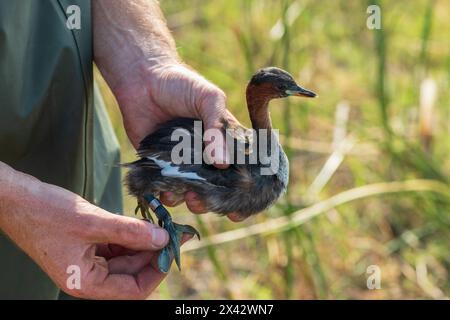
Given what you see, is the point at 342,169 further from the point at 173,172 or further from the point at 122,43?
the point at 173,172

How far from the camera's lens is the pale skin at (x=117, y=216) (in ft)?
4.91

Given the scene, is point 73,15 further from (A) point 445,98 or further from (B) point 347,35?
(B) point 347,35

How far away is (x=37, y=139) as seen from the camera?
1732mm

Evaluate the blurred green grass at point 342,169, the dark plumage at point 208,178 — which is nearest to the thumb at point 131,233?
the dark plumage at point 208,178

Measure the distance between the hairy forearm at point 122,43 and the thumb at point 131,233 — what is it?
1.43ft

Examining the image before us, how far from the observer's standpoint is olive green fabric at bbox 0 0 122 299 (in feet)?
5.26

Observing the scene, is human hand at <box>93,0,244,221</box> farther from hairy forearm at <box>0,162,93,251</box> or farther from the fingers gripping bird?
hairy forearm at <box>0,162,93,251</box>

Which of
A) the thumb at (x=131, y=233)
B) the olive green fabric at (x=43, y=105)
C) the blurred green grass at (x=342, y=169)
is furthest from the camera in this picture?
the blurred green grass at (x=342, y=169)

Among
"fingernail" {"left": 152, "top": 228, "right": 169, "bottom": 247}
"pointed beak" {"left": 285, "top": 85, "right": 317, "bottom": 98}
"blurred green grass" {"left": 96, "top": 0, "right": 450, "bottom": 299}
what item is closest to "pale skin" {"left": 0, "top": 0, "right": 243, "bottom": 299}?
"fingernail" {"left": 152, "top": 228, "right": 169, "bottom": 247}

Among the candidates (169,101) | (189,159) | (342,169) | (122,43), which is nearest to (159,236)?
(189,159)

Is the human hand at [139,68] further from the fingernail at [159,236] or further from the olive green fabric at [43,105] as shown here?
the fingernail at [159,236]

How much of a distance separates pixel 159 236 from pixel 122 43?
504 millimetres

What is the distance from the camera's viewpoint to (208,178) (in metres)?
1.55
